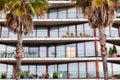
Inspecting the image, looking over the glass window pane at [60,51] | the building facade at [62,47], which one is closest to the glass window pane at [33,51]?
the building facade at [62,47]

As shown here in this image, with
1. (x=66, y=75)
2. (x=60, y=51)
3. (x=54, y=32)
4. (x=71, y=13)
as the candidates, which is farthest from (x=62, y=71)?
(x=71, y=13)

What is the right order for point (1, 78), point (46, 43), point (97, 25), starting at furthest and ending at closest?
point (46, 43)
point (1, 78)
point (97, 25)

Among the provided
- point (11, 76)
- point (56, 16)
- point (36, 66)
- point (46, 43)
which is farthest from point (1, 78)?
point (56, 16)

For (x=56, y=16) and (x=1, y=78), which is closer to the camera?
(x=1, y=78)

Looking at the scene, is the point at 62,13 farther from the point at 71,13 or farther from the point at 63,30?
the point at 63,30

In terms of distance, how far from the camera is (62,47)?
136 ft

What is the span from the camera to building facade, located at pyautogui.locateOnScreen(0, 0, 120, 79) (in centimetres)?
3922

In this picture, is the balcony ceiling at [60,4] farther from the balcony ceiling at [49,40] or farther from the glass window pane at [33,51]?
the glass window pane at [33,51]

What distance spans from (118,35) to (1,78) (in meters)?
16.4

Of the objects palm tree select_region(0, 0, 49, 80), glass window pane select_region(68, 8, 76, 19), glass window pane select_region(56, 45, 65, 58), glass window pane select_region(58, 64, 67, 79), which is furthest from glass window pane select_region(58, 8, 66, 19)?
palm tree select_region(0, 0, 49, 80)

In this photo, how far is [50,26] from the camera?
43.0 m

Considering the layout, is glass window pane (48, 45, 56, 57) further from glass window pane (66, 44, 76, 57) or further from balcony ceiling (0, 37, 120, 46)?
glass window pane (66, 44, 76, 57)

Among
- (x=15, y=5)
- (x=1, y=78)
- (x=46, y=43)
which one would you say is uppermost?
(x=15, y=5)

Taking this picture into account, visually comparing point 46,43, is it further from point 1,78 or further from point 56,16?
point 1,78
